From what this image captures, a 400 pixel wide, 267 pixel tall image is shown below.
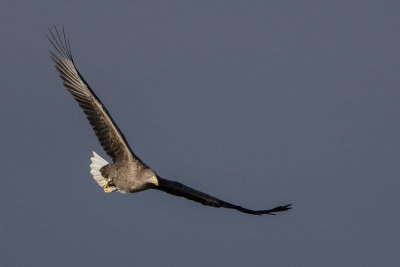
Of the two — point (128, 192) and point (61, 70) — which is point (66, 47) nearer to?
point (61, 70)

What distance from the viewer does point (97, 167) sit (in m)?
15.4

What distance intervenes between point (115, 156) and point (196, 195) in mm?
1522

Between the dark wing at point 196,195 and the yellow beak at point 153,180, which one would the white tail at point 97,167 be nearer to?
the dark wing at point 196,195

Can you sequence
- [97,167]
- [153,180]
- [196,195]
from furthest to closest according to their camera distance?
[97,167] → [196,195] → [153,180]

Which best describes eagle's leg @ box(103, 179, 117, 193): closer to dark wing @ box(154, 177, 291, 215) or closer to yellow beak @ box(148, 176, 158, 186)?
dark wing @ box(154, 177, 291, 215)

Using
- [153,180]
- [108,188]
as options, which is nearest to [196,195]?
[153,180]

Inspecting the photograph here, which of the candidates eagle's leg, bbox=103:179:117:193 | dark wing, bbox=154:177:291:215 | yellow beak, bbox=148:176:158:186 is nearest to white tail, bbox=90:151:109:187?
eagle's leg, bbox=103:179:117:193

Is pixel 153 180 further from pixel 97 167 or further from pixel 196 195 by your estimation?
pixel 97 167

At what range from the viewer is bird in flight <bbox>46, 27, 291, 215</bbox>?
1416 cm

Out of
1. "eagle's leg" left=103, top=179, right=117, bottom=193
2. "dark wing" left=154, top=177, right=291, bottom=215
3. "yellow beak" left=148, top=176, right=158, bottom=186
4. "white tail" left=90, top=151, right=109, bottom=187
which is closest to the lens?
"yellow beak" left=148, top=176, right=158, bottom=186

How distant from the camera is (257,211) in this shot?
48.5 feet

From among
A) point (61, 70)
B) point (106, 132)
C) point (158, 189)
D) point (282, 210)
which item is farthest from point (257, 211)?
point (61, 70)

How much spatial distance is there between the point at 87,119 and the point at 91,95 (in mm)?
453

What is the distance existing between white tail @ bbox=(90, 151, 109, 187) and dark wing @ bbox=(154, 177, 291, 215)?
104 centimetres
